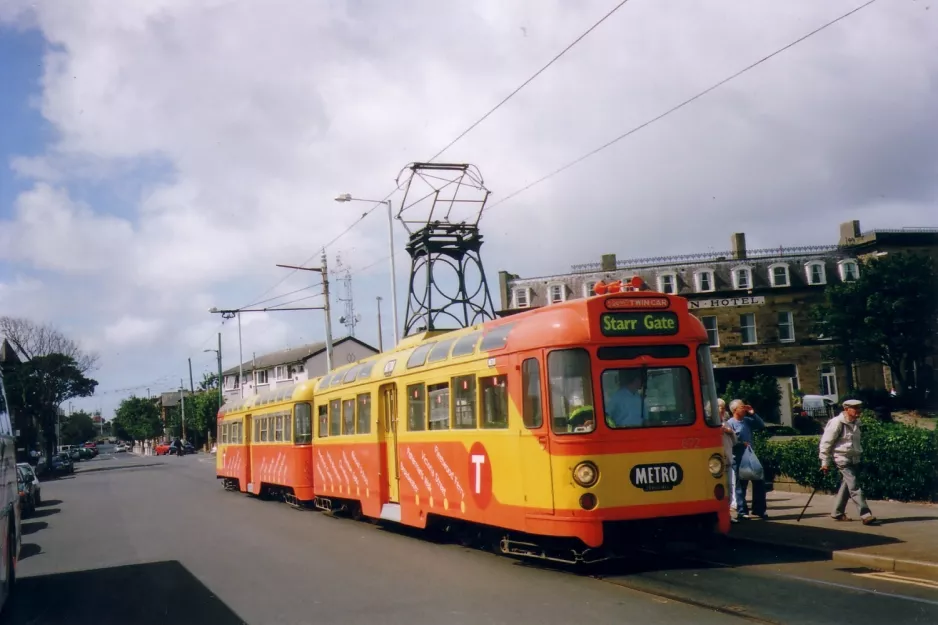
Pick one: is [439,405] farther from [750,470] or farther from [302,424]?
[302,424]

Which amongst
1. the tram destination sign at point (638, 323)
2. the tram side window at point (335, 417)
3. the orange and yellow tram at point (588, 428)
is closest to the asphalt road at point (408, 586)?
the orange and yellow tram at point (588, 428)

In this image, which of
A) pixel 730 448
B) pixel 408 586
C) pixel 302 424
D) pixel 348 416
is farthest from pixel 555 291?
pixel 408 586

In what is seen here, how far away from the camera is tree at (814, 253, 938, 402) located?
45250 millimetres

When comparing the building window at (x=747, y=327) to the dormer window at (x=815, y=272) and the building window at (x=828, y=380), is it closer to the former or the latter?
the building window at (x=828, y=380)

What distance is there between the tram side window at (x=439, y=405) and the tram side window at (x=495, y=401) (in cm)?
115

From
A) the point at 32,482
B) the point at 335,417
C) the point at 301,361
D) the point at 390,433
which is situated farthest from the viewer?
the point at 301,361

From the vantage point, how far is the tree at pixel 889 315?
4525cm

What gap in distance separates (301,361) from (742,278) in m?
38.9

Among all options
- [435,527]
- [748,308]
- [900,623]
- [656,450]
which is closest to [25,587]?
[435,527]

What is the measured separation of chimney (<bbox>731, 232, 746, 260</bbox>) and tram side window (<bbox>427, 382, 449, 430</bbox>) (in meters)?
48.6

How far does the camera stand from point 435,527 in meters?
13.2

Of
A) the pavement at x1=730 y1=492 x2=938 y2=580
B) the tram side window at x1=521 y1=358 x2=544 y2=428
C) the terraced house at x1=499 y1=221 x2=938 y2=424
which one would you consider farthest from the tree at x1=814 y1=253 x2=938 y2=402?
the tram side window at x1=521 y1=358 x2=544 y2=428

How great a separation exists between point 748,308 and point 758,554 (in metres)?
47.1

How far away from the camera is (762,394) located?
131 feet
